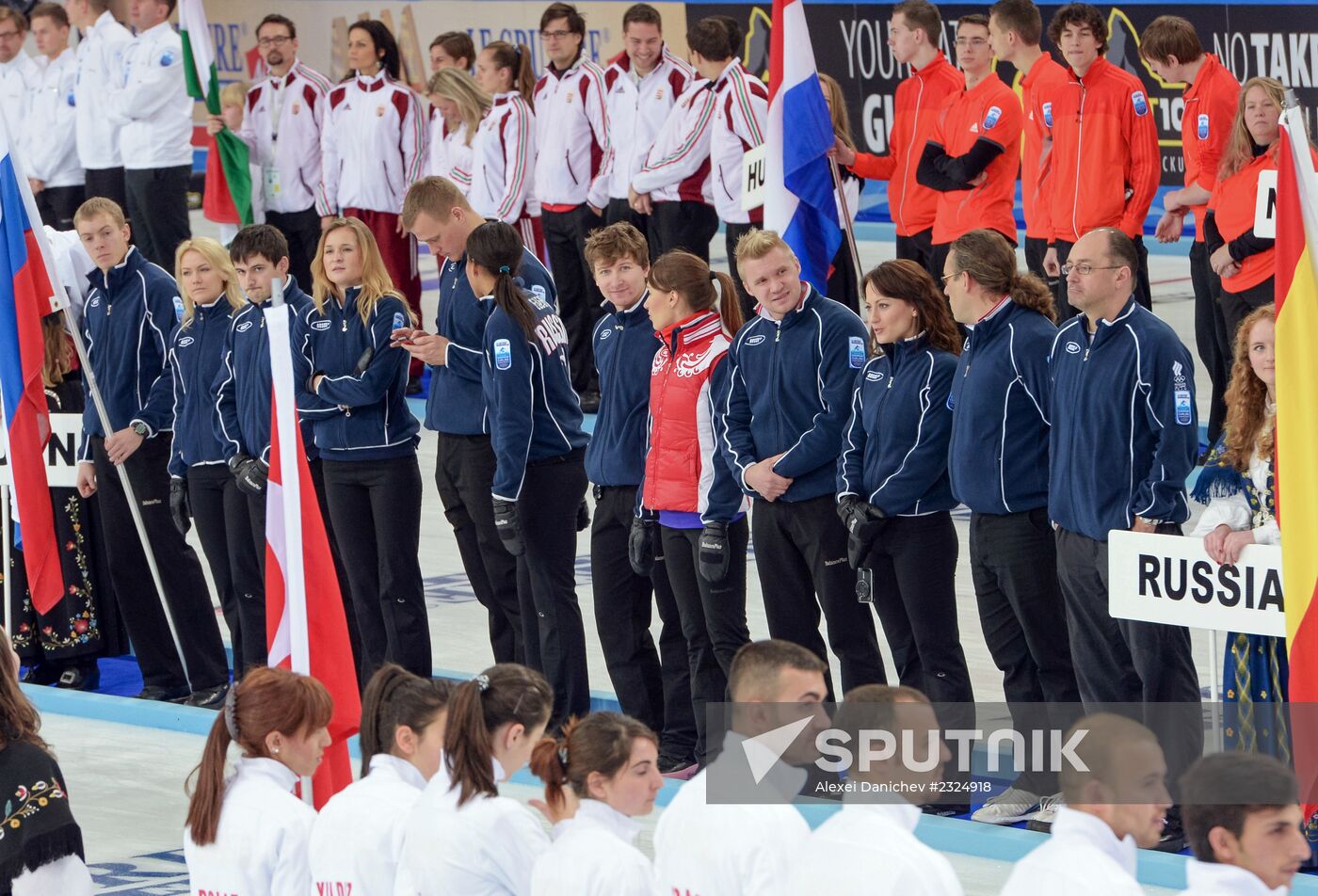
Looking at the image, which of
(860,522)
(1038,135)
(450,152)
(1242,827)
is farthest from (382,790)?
(450,152)

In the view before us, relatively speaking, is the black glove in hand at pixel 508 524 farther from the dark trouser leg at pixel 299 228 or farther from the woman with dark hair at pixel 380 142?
the dark trouser leg at pixel 299 228

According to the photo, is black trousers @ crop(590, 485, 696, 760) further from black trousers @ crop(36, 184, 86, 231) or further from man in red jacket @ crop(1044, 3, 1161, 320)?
black trousers @ crop(36, 184, 86, 231)

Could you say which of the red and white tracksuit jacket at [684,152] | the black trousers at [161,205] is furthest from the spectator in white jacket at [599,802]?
the black trousers at [161,205]

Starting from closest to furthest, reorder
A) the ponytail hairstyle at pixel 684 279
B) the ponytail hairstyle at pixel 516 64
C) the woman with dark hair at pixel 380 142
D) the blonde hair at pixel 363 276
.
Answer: the ponytail hairstyle at pixel 684 279, the blonde hair at pixel 363 276, the ponytail hairstyle at pixel 516 64, the woman with dark hair at pixel 380 142

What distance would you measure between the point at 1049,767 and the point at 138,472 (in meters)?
4.44

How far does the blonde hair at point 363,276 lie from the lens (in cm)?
903

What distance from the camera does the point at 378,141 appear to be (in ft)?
51.6

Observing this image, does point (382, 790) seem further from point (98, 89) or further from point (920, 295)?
point (98, 89)

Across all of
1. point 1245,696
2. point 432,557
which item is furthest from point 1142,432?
point 432,557

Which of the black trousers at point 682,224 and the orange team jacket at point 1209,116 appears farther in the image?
the black trousers at point 682,224

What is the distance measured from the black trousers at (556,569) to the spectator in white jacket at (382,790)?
3018mm

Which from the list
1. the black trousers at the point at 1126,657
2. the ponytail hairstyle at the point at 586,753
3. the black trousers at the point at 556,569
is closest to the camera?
the ponytail hairstyle at the point at 586,753

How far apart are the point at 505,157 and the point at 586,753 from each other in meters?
10.2

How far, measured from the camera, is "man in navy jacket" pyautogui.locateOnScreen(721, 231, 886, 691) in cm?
782
